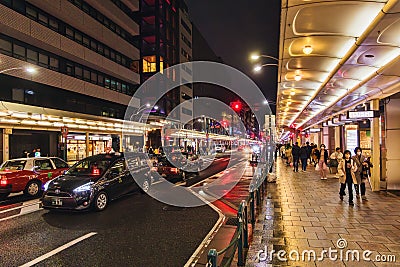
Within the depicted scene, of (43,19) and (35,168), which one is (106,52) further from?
→ (35,168)

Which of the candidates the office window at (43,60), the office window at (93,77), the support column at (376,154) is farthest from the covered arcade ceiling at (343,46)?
the office window at (93,77)

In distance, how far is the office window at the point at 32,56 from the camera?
23438 millimetres

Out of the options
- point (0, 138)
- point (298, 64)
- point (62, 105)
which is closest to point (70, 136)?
point (62, 105)

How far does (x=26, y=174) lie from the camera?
12.6m

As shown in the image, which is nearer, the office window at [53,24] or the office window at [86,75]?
the office window at [53,24]

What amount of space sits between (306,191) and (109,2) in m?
30.8

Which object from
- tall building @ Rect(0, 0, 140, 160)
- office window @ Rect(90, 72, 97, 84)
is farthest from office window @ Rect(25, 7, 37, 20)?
office window @ Rect(90, 72, 97, 84)

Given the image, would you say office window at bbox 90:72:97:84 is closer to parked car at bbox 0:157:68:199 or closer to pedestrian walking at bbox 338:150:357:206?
parked car at bbox 0:157:68:199

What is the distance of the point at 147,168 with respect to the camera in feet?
43.0

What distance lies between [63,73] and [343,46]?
84.5ft

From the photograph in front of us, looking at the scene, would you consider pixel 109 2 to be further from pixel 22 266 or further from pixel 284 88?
pixel 22 266

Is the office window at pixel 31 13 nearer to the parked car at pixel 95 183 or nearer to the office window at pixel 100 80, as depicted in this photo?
the office window at pixel 100 80

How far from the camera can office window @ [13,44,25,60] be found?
72.9 feet

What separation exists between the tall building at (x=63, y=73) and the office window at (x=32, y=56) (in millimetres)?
78
